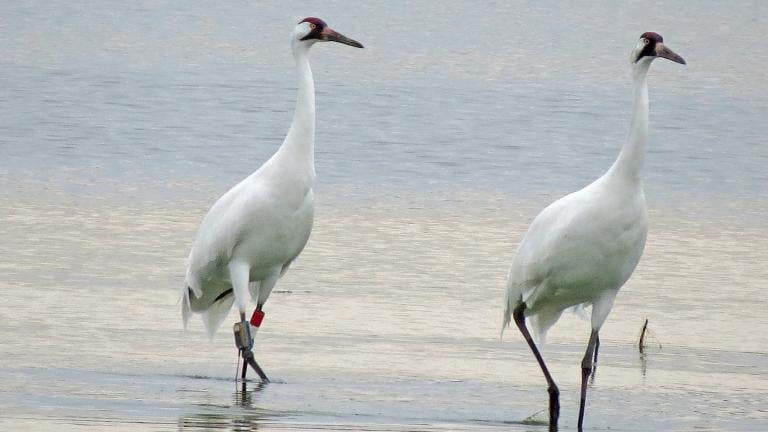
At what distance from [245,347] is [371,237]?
468 cm

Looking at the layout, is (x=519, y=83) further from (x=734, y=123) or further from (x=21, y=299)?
(x=21, y=299)

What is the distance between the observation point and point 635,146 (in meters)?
9.38

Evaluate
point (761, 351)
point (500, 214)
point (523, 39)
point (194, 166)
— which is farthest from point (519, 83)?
point (761, 351)

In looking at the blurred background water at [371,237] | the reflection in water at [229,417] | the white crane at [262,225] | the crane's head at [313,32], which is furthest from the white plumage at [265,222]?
the reflection in water at [229,417]

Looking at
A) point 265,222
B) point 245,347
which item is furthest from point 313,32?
point 245,347

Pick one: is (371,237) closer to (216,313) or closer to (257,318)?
(216,313)

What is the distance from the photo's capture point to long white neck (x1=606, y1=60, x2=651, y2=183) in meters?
9.35

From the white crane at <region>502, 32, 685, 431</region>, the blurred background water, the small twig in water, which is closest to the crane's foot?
the blurred background water

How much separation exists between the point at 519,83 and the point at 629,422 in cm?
2308

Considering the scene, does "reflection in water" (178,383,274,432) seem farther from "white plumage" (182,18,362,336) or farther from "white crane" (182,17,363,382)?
"white plumage" (182,18,362,336)

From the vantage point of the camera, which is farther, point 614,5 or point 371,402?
point 614,5

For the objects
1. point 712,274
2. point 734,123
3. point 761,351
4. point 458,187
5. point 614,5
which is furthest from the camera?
point 614,5

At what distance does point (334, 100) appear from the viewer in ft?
90.6

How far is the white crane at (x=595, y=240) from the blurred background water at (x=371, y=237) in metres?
0.65
